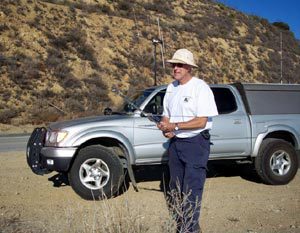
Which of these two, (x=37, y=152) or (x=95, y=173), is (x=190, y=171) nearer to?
(x=95, y=173)

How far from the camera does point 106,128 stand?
24.0ft

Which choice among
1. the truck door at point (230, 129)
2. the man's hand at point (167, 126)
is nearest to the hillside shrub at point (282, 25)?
the truck door at point (230, 129)

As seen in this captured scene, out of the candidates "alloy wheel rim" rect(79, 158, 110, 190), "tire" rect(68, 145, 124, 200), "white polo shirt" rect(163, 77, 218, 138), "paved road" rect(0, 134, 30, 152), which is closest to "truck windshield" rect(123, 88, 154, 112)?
"tire" rect(68, 145, 124, 200)

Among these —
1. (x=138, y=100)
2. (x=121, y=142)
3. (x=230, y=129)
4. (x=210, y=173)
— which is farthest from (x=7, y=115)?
(x=230, y=129)

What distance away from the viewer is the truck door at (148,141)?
751 cm

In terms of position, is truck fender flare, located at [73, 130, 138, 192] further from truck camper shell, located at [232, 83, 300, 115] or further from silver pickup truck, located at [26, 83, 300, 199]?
truck camper shell, located at [232, 83, 300, 115]

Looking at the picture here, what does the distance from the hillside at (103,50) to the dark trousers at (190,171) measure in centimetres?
2128

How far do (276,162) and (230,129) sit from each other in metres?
1.03

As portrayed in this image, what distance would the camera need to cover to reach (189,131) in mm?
4586

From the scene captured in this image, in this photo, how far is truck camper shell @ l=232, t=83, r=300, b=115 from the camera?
8398mm

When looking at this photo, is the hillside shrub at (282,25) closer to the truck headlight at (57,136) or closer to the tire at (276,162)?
the tire at (276,162)

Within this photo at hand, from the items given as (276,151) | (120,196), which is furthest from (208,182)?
(120,196)

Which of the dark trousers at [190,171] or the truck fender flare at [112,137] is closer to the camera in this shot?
the dark trousers at [190,171]

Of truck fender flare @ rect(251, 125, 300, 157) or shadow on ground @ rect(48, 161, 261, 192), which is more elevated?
truck fender flare @ rect(251, 125, 300, 157)
